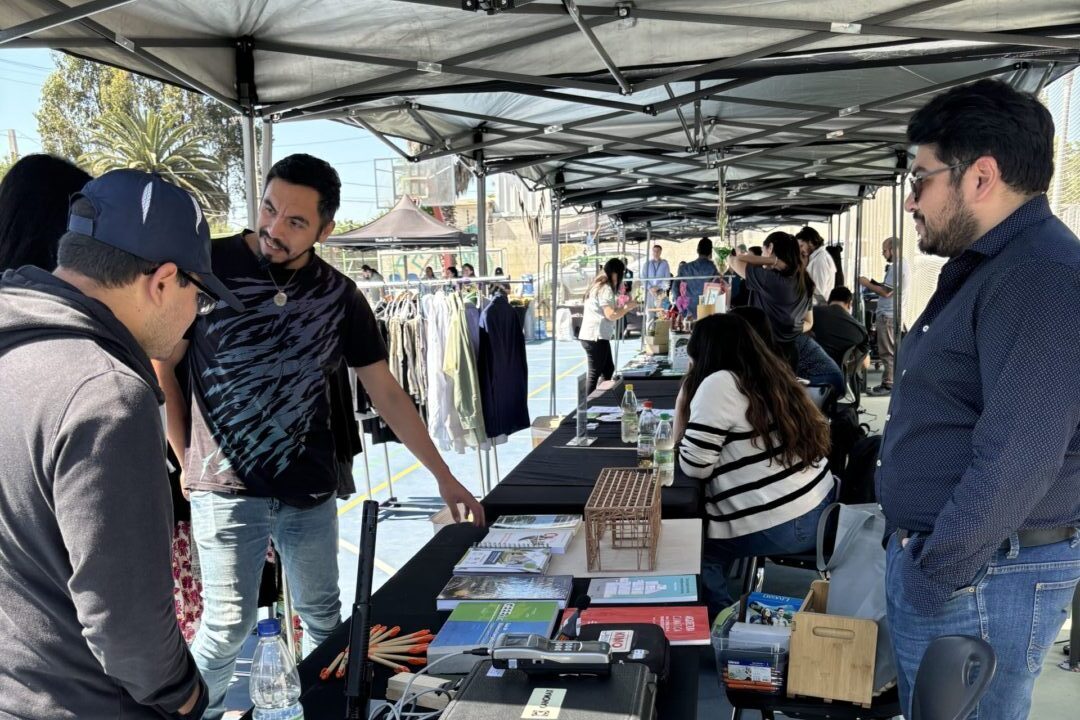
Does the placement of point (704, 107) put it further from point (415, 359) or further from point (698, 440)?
point (698, 440)

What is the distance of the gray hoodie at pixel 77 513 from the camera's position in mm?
973

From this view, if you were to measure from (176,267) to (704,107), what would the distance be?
5.04 metres

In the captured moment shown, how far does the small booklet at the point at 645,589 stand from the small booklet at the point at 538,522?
36 cm

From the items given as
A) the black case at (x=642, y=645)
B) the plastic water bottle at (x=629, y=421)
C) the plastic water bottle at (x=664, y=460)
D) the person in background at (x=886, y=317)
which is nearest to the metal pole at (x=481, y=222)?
the plastic water bottle at (x=629, y=421)

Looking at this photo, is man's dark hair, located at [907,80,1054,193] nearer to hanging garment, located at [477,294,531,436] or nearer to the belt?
the belt

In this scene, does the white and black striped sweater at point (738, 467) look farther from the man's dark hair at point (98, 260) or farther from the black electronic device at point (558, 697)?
the man's dark hair at point (98, 260)

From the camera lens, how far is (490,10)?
2479 millimetres

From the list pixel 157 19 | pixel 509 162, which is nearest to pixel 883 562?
pixel 157 19

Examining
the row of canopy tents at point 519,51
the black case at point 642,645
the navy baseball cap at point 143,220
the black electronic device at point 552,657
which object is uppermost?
the row of canopy tents at point 519,51

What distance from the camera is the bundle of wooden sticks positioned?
151 cm

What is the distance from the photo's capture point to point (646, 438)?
3092mm

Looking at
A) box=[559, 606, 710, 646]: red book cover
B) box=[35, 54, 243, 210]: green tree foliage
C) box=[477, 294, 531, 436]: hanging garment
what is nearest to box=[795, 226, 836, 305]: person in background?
box=[477, 294, 531, 436]: hanging garment

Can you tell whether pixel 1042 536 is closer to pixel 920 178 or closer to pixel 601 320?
pixel 920 178

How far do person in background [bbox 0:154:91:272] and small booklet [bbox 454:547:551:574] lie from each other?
1.11 metres
